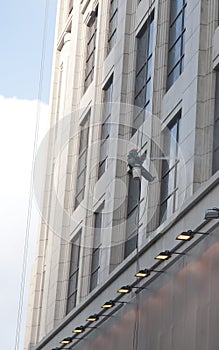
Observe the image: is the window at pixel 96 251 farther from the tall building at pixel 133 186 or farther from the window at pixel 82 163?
the window at pixel 82 163

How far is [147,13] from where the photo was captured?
4162 centimetres

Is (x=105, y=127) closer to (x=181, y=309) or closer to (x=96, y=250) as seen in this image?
(x=96, y=250)

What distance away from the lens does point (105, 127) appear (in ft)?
153

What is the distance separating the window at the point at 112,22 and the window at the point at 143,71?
4687 millimetres

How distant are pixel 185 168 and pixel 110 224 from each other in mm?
9434

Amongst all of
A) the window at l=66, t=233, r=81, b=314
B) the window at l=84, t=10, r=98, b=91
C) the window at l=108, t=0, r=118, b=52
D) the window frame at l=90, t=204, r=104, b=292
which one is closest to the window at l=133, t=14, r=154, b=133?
the window at l=108, t=0, r=118, b=52

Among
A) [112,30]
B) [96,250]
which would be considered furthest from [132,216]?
[112,30]

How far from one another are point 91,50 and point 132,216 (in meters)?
15.9

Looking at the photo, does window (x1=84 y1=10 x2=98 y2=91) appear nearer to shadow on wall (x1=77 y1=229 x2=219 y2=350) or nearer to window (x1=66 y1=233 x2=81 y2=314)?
window (x1=66 y1=233 x2=81 y2=314)

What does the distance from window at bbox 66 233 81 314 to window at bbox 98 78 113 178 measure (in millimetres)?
4477

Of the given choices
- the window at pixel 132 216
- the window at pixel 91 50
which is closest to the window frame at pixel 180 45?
the window at pixel 132 216

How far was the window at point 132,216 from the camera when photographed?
39.0m

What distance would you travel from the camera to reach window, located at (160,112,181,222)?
34.6 metres

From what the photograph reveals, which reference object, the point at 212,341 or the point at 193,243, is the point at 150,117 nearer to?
the point at 193,243
